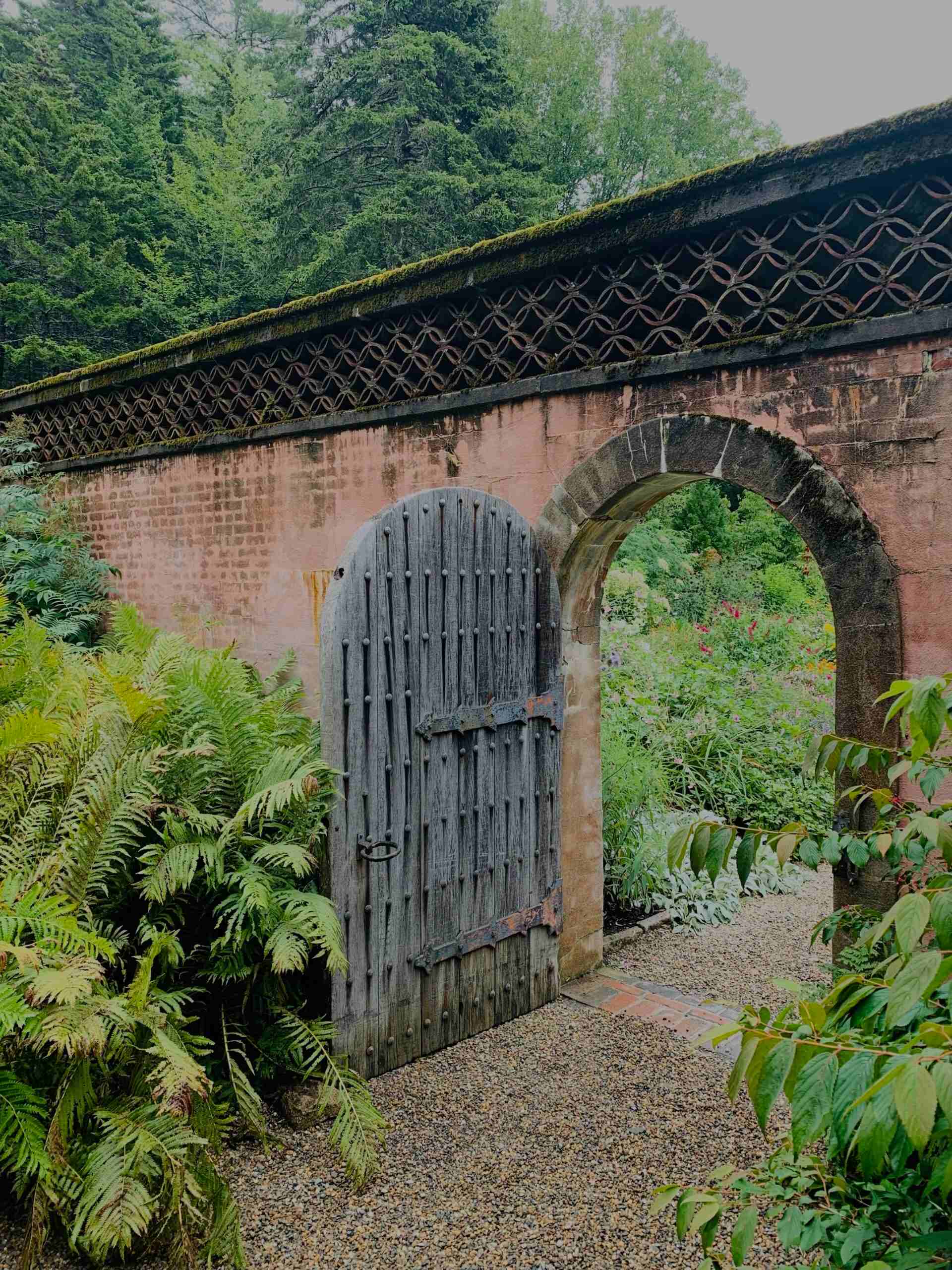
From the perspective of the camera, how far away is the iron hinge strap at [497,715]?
13.9ft

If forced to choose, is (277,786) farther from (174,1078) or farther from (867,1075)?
(867,1075)

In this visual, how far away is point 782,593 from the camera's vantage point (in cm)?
1537

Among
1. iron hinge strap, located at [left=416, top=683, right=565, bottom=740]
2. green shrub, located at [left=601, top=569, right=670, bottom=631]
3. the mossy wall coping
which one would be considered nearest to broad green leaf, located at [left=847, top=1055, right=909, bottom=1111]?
iron hinge strap, located at [left=416, top=683, right=565, bottom=740]

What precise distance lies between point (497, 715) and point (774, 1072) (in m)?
3.09

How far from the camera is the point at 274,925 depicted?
3553 millimetres

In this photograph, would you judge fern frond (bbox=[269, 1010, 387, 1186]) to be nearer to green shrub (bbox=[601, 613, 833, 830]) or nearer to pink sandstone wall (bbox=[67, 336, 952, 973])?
pink sandstone wall (bbox=[67, 336, 952, 973])

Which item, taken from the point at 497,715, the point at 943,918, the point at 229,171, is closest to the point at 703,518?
the point at 229,171

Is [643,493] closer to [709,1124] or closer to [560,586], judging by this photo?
[560,586]

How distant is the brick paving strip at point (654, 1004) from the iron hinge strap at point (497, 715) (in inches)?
58.9

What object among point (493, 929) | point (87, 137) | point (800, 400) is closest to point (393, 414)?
point (800, 400)

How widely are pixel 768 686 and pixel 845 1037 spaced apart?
7.56 m

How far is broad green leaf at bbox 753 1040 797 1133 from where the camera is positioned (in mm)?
1448

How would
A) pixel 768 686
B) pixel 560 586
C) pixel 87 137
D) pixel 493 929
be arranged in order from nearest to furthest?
1. pixel 493 929
2. pixel 560 586
3. pixel 768 686
4. pixel 87 137

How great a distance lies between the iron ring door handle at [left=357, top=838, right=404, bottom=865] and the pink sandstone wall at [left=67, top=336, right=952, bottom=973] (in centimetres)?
143
